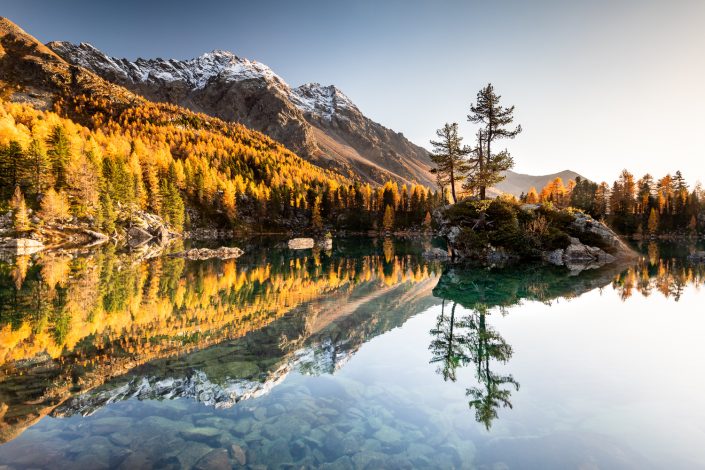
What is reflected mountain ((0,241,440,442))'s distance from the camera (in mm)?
9680

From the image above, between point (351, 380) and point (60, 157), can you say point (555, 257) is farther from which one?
point (60, 157)

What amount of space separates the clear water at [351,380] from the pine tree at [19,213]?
166 feet

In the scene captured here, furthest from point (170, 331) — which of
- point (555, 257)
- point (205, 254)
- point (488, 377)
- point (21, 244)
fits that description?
point (21, 244)

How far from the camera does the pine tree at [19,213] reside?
192 ft

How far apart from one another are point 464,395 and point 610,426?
3362 mm

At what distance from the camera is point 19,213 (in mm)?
59000

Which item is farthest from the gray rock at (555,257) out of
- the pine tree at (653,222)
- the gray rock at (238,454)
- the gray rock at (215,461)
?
the pine tree at (653,222)

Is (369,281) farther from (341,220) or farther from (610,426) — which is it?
(341,220)

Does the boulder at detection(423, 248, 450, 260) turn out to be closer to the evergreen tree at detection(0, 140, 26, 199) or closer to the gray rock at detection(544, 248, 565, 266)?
the gray rock at detection(544, 248, 565, 266)

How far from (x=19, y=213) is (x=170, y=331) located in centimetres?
6724

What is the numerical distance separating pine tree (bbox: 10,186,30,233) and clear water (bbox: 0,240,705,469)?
166 feet

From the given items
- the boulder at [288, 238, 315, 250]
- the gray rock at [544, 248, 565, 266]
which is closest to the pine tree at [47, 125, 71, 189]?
the boulder at [288, 238, 315, 250]

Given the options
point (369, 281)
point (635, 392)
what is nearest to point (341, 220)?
point (369, 281)

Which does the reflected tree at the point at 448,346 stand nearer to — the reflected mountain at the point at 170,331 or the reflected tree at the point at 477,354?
the reflected tree at the point at 477,354
